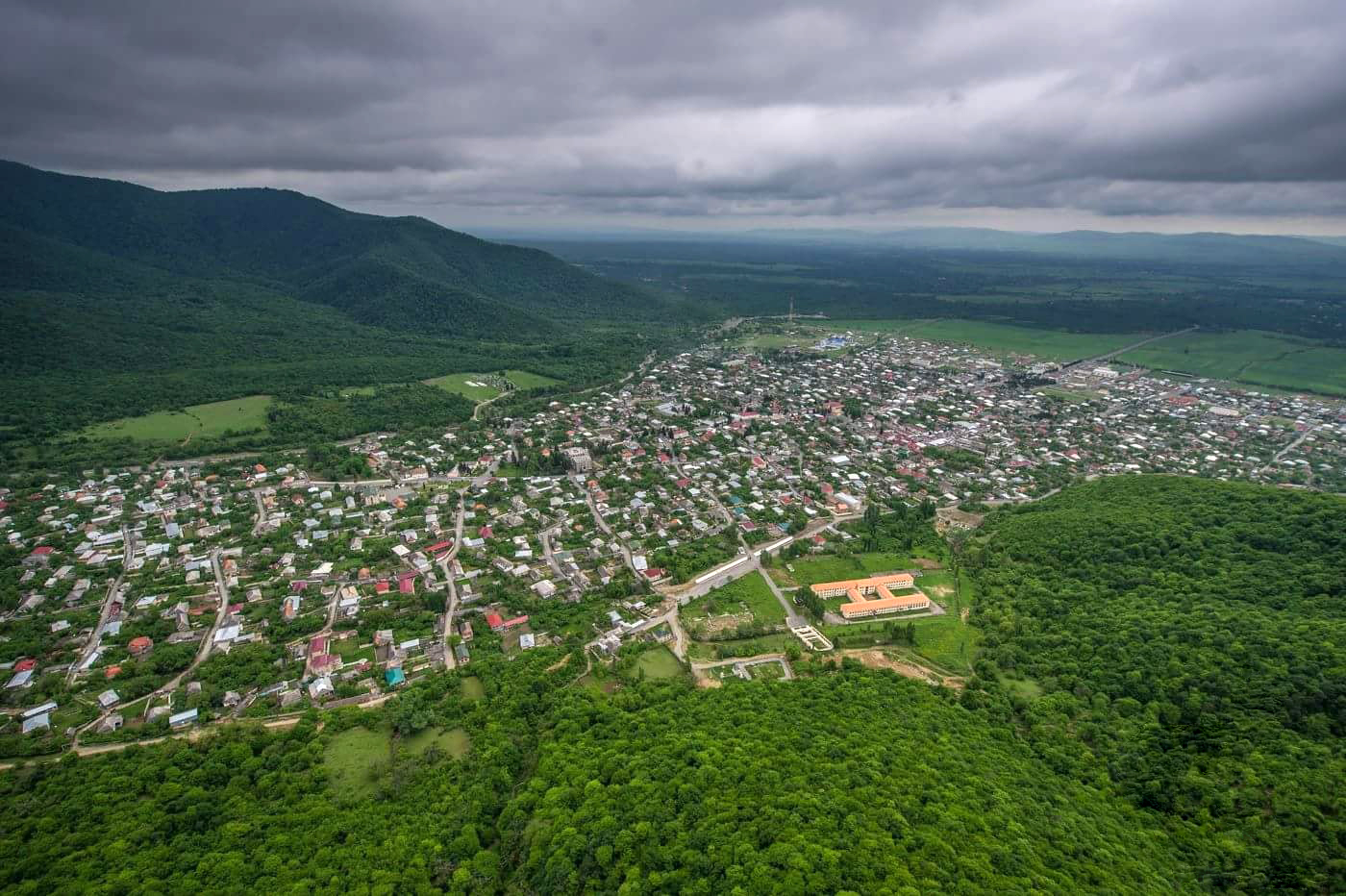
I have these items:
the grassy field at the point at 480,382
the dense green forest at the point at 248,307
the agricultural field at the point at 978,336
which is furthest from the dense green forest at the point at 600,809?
the agricultural field at the point at 978,336

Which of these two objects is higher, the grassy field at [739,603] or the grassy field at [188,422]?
the grassy field at [188,422]

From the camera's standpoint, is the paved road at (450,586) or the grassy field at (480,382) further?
the grassy field at (480,382)

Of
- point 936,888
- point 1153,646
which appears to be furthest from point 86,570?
point 1153,646

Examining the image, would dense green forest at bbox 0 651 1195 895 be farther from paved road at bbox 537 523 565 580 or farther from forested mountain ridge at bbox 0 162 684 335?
forested mountain ridge at bbox 0 162 684 335

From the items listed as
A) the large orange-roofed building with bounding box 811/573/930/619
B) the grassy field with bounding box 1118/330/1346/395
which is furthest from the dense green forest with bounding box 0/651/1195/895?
the grassy field with bounding box 1118/330/1346/395

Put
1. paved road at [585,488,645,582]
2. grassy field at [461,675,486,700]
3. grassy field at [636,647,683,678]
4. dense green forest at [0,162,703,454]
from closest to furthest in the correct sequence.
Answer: grassy field at [461,675,486,700], grassy field at [636,647,683,678], paved road at [585,488,645,582], dense green forest at [0,162,703,454]

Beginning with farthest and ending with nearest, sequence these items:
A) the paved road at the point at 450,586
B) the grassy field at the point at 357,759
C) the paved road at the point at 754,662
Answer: the paved road at the point at 450,586 → the paved road at the point at 754,662 → the grassy field at the point at 357,759

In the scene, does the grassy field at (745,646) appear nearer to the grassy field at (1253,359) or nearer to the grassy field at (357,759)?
the grassy field at (357,759)
